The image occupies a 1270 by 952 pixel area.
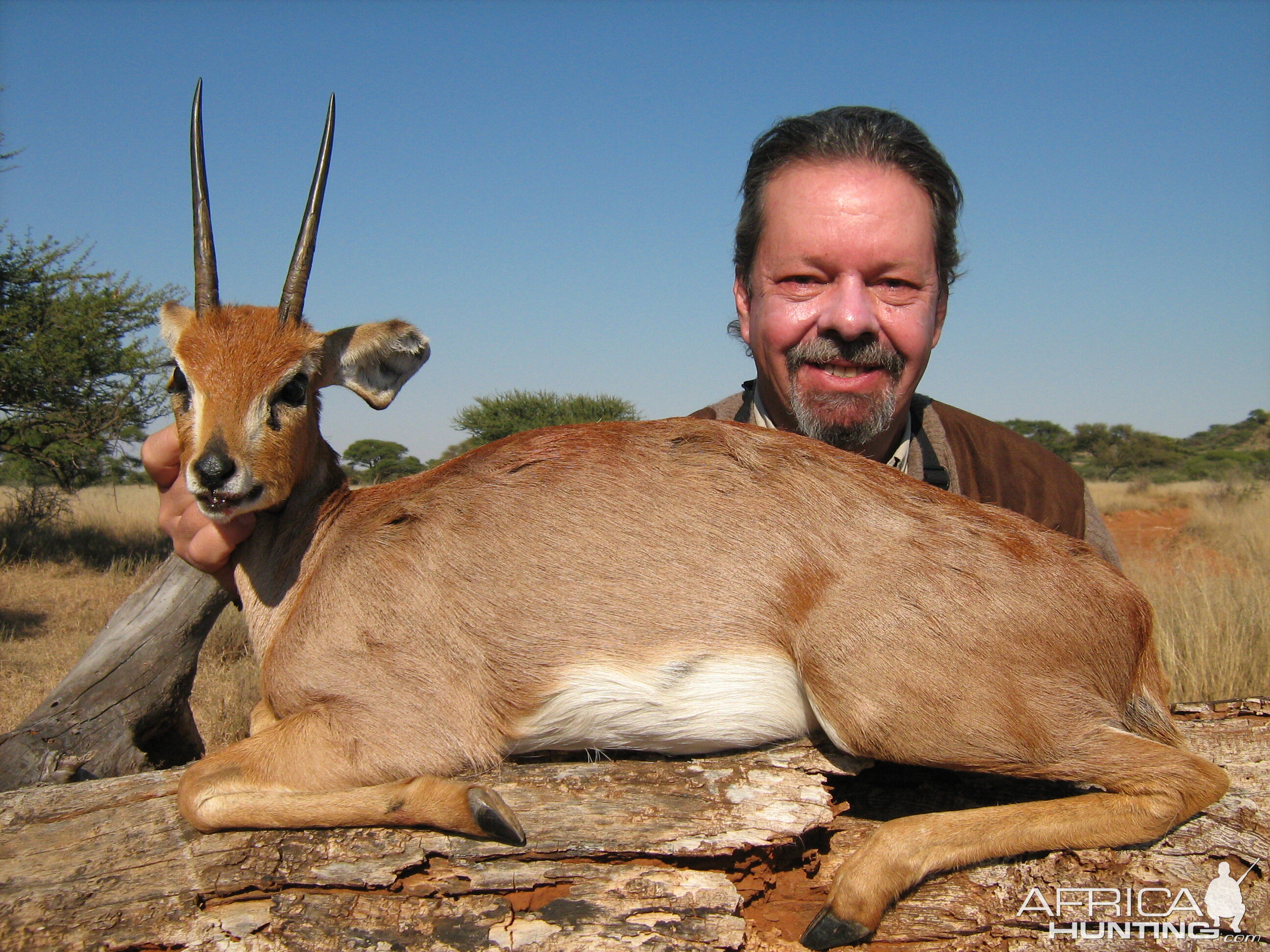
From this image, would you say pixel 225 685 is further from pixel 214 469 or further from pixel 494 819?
pixel 494 819

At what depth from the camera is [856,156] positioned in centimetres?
490

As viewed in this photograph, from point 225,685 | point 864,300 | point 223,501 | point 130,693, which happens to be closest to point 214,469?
point 223,501

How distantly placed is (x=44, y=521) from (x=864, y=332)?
62.4 ft

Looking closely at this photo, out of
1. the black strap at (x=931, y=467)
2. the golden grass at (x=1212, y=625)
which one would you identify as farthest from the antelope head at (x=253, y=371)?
the golden grass at (x=1212, y=625)

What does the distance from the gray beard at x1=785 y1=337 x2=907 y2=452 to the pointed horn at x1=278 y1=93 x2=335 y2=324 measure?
2.66m

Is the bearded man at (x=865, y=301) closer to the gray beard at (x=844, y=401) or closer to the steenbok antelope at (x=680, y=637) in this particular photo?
the gray beard at (x=844, y=401)

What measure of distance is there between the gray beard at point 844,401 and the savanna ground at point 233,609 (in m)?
4.06

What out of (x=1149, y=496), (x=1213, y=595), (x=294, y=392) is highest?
(x=294, y=392)

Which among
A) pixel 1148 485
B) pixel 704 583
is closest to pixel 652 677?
pixel 704 583

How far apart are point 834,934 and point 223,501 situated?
2931 millimetres

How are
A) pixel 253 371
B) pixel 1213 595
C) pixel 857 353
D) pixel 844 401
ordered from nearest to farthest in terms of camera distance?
pixel 253 371
pixel 857 353
pixel 844 401
pixel 1213 595

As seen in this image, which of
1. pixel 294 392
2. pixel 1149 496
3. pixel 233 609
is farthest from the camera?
pixel 1149 496

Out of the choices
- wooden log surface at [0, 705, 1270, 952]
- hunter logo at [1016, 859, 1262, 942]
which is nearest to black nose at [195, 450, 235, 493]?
wooden log surface at [0, 705, 1270, 952]

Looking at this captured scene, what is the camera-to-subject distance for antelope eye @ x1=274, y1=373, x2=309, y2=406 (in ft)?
12.7
